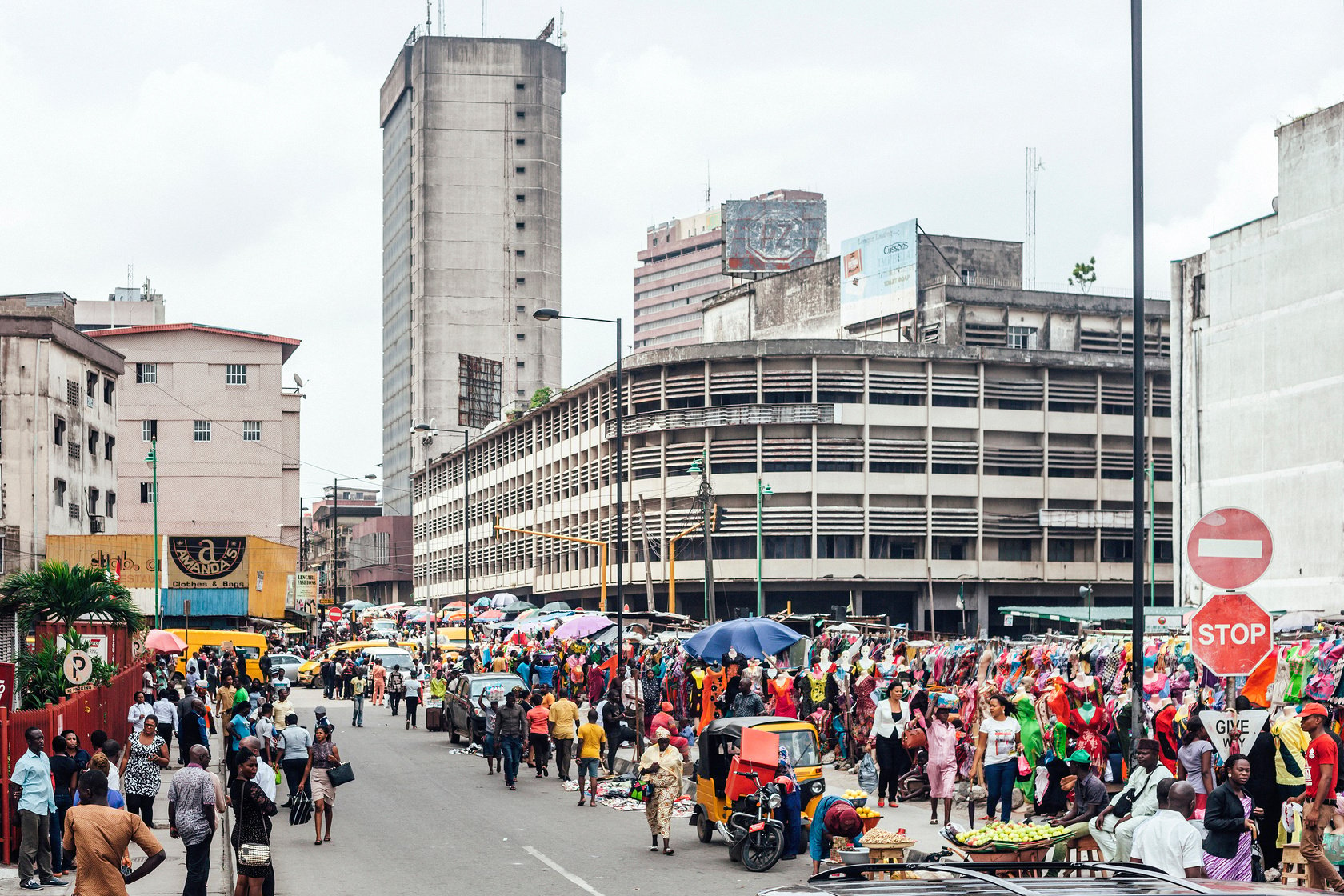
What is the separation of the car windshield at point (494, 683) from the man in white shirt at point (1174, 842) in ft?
73.7

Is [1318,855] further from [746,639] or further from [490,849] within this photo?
[746,639]

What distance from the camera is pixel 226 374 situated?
Answer: 8588cm

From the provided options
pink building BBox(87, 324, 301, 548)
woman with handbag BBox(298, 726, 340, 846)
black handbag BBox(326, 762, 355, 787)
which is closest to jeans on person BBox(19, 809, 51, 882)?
woman with handbag BBox(298, 726, 340, 846)

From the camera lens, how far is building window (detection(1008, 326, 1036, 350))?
87.5 meters

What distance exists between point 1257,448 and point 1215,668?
50431 millimetres

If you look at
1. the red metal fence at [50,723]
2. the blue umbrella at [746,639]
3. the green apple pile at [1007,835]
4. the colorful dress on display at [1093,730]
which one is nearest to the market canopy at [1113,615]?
the blue umbrella at [746,639]

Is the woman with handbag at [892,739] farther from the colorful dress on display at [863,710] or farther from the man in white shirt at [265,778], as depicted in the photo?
the man in white shirt at [265,778]

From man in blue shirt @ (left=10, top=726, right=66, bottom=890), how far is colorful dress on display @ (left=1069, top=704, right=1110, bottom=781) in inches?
511

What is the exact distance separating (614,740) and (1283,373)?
3930cm

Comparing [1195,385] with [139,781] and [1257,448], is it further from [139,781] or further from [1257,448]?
[139,781]

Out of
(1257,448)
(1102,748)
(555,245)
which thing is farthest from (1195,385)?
(555,245)

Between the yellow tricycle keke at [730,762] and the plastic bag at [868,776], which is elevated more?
the yellow tricycle keke at [730,762]

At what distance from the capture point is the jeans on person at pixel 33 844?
49.5 ft

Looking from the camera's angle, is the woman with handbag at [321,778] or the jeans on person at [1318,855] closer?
the jeans on person at [1318,855]
